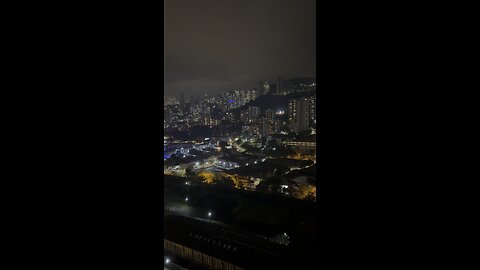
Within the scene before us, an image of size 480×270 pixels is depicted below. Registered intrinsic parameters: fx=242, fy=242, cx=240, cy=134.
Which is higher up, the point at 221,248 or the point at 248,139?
the point at 248,139

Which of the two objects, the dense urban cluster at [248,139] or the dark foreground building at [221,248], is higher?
the dense urban cluster at [248,139]

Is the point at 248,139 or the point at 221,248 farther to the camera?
the point at 248,139
